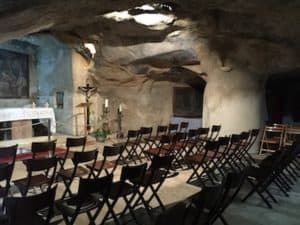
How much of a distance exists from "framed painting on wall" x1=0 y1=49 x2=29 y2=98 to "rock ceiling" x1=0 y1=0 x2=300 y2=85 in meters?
2.16

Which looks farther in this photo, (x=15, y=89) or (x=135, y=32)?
(x=15, y=89)

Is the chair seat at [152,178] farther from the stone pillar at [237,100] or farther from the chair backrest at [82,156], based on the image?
the stone pillar at [237,100]

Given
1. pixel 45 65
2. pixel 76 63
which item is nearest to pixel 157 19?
pixel 76 63

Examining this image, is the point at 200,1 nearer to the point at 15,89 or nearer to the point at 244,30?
the point at 244,30

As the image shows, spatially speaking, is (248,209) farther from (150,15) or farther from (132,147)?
(150,15)

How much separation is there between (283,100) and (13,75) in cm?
872

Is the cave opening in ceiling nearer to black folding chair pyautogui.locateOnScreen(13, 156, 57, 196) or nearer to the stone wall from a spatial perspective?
black folding chair pyautogui.locateOnScreen(13, 156, 57, 196)

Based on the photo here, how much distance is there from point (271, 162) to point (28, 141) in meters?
6.32

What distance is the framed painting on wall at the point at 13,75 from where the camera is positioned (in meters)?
9.40

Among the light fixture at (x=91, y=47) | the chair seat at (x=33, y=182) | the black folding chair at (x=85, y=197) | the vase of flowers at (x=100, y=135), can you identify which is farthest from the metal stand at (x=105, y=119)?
the black folding chair at (x=85, y=197)

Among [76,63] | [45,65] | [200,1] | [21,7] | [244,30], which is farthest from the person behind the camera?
[45,65]

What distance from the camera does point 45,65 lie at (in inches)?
403

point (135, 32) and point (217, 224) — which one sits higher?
point (135, 32)

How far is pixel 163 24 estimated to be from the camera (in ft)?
21.4
